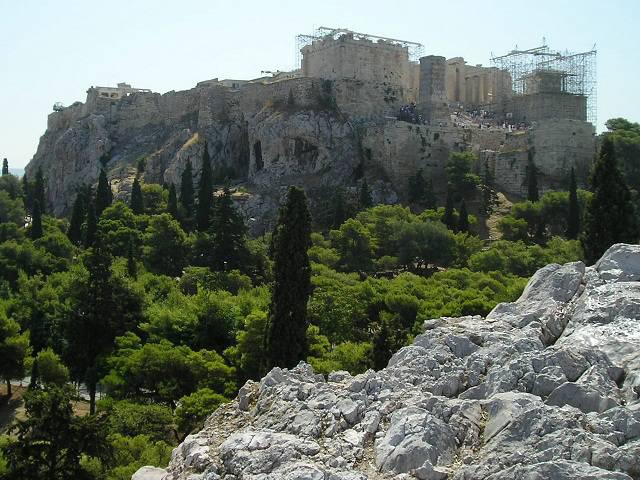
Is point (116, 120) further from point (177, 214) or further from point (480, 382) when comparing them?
point (480, 382)

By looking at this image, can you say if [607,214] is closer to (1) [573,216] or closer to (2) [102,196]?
(1) [573,216]

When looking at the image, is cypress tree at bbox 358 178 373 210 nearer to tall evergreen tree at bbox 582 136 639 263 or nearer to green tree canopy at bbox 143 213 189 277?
green tree canopy at bbox 143 213 189 277

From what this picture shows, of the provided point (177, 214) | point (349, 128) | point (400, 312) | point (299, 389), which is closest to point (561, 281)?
point (299, 389)

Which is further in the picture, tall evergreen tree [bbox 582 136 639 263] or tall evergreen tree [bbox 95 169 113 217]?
tall evergreen tree [bbox 95 169 113 217]

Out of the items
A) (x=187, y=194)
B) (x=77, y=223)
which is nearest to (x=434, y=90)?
(x=187, y=194)

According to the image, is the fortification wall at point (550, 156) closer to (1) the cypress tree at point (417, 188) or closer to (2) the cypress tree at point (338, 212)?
(1) the cypress tree at point (417, 188)

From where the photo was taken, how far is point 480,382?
11.1 m

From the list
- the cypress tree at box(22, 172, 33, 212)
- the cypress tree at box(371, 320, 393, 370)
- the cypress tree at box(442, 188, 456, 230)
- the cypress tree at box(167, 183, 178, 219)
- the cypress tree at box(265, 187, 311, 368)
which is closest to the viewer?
the cypress tree at box(265, 187, 311, 368)

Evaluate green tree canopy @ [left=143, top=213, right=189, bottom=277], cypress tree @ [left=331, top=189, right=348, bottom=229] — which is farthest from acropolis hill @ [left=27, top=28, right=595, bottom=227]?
green tree canopy @ [left=143, top=213, right=189, bottom=277]

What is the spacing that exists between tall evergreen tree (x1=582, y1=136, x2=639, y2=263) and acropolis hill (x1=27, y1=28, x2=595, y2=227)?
76.1 ft

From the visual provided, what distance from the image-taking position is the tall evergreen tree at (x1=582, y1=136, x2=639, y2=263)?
2394cm

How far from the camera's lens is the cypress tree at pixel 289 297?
21516mm

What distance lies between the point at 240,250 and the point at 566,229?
596 inches

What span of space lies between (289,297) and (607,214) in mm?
9029
